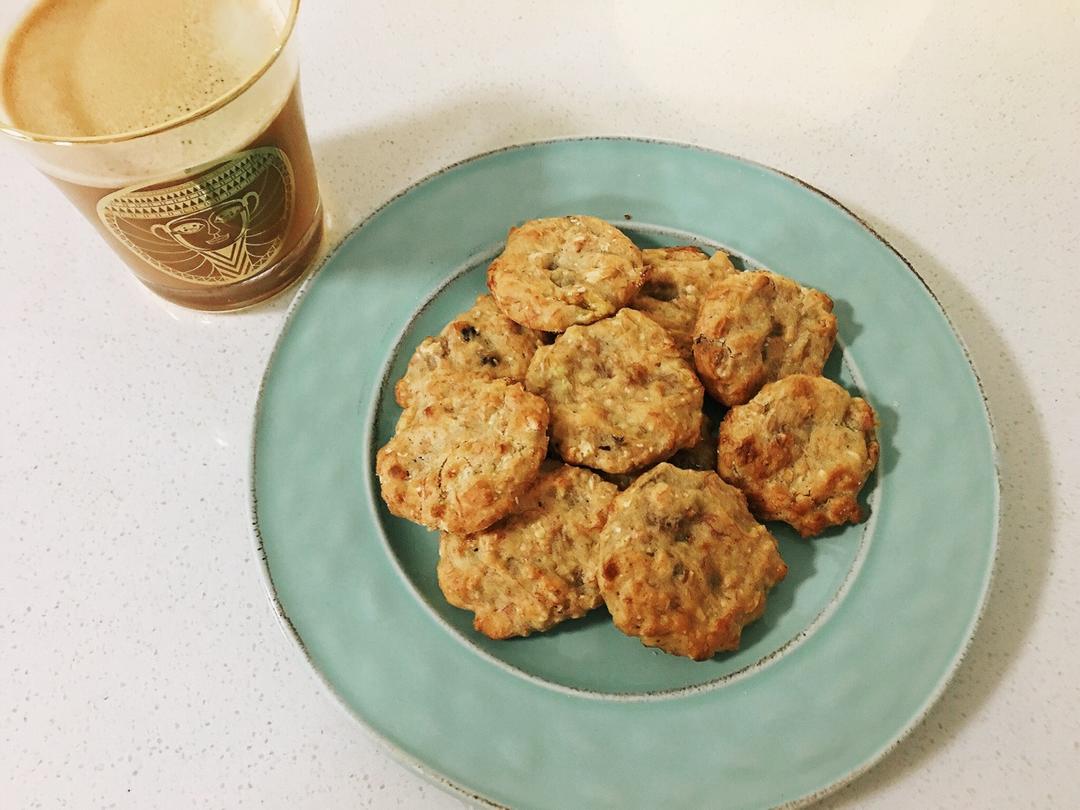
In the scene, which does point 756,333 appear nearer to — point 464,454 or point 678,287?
point 678,287

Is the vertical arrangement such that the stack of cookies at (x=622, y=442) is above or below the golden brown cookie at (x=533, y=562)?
above

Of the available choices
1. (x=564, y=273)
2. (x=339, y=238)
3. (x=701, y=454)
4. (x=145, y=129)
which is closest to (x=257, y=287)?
(x=339, y=238)

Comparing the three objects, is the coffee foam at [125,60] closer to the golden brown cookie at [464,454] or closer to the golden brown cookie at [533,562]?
the golden brown cookie at [464,454]

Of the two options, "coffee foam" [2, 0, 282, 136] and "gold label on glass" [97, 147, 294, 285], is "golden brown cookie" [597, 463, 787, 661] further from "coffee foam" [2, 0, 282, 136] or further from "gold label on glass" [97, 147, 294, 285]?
"coffee foam" [2, 0, 282, 136]

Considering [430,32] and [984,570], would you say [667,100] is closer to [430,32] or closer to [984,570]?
[430,32]

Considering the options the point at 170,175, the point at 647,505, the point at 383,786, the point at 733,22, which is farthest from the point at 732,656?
the point at 733,22

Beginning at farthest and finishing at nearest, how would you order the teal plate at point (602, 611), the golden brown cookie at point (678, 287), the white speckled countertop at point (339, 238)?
the golden brown cookie at point (678, 287) → the white speckled countertop at point (339, 238) → the teal plate at point (602, 611)

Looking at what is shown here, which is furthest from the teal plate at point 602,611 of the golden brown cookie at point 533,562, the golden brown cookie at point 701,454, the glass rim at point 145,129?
the glass rim at point 145,129
